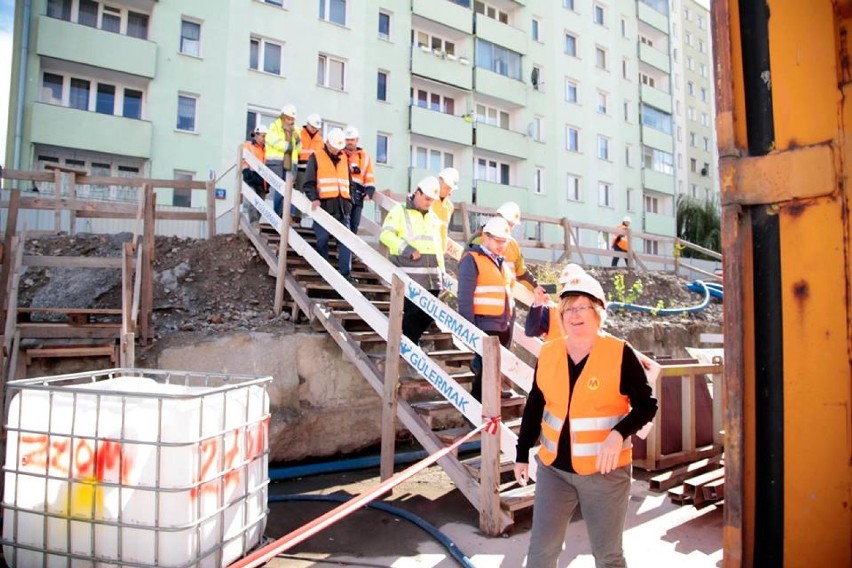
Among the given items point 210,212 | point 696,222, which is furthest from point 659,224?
point 210,212

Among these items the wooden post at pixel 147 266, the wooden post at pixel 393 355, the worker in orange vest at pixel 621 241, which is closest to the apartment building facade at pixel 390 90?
the wooden post at pixel 147 266

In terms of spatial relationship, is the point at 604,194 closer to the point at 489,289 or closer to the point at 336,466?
the point at 336,466

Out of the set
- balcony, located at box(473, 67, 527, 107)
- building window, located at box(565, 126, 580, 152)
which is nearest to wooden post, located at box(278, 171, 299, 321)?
balcony, located at box(473, 67, 527, 107)

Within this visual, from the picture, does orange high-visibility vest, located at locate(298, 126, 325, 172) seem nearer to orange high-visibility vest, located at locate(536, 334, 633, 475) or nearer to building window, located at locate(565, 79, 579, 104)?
orange high-visibility vest, located at locate(536, 334, 633, 475)

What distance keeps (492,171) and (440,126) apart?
379 cm

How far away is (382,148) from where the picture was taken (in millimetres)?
22234

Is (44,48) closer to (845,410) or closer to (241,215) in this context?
(241,215)

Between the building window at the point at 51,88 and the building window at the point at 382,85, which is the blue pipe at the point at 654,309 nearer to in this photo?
the building window at the point at 382,85

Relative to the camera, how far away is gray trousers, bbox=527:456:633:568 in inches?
108

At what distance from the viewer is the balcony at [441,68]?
76.0 feet

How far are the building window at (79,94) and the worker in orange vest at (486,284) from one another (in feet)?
54.5

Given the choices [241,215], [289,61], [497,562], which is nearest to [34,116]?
[289,61]

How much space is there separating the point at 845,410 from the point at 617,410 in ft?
4.09

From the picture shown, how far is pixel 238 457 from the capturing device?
382cm
